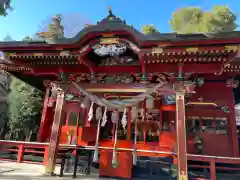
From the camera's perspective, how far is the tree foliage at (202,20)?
86.1 feet

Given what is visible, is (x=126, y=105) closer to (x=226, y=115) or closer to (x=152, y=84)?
(x=152, y=84)

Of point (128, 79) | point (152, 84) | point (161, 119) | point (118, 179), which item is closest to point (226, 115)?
point (161, 119)

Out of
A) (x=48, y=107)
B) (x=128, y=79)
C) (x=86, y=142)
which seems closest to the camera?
(x=128, y=79)

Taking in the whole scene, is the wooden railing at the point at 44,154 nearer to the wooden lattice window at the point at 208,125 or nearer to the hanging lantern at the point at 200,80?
the wooden lattice window at the point at 208,125

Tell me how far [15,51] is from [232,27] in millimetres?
28461

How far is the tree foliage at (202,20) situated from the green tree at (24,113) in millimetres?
21863

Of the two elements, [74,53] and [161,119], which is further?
[161,119]

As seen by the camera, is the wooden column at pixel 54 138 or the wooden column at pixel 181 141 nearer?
the wooden column at pixel 181 141

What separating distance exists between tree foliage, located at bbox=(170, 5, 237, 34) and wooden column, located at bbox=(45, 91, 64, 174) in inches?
894

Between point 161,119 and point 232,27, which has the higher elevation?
point 232,27

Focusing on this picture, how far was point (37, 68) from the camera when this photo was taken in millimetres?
7480

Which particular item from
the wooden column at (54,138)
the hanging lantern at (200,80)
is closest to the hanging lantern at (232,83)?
the hanging lantern at (200,80)

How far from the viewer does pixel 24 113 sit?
1434cm

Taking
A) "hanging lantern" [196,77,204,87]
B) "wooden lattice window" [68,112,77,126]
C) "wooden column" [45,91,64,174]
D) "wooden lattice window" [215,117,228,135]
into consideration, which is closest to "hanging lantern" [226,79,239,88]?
"wooden lattice window" [215,117,228,135]
